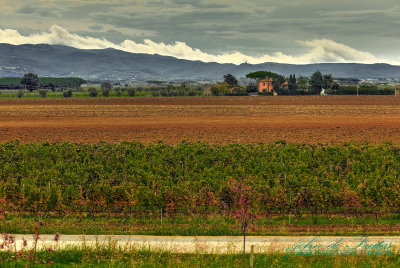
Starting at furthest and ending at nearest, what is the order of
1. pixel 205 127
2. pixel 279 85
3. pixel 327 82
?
pixel 327 82
pixel 279 85
pixel 205 127

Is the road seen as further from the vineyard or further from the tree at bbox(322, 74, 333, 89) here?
the tree at bbox(322, 74, 333, 89)

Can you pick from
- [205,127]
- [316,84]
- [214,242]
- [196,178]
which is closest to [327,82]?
[316,84]

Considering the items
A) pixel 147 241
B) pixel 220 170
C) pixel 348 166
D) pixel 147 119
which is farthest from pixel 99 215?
pixel 147 119

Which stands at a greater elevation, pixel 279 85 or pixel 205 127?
pixel 279 85

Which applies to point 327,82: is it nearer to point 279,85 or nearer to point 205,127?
point 279,85

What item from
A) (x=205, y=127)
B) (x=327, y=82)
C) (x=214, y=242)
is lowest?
Result: (x=214, y=242)

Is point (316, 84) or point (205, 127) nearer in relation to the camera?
point (205, 127)

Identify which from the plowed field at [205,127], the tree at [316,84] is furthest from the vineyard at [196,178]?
the tree at [316,84]

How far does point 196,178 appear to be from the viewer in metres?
Result: 32.1

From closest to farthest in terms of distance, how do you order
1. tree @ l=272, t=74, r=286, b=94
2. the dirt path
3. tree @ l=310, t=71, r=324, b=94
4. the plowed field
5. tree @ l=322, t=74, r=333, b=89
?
the dirt path → the plowed field → tree @ l=272, t=74, r=286, b=94 → tree @ l=310, t=71, r=324, b=94 → tree @ l=322, t=74, r=333, b=89

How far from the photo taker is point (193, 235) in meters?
22.8

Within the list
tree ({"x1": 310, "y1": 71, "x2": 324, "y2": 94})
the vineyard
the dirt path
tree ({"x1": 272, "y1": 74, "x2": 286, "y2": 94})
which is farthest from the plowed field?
tree ({"x1": 310, "y1": 71, "x2": 324, "y2": 94})

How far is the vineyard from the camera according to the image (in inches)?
1040

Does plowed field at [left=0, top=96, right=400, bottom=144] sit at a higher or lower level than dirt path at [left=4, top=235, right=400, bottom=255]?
higher
